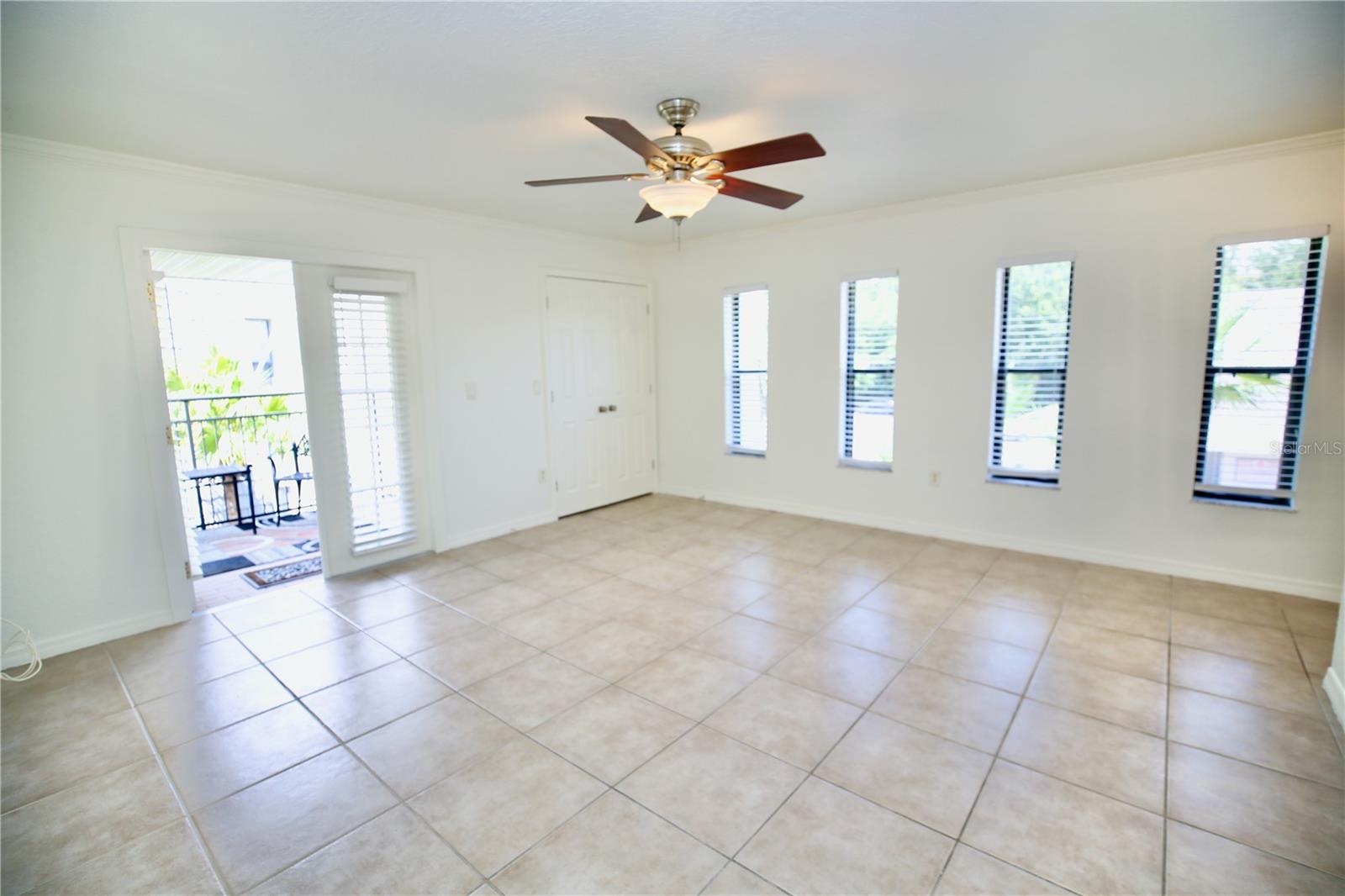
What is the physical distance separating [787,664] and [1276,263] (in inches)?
136

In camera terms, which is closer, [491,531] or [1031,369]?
[1031,369]

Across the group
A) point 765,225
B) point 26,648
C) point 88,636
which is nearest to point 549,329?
point 765,225

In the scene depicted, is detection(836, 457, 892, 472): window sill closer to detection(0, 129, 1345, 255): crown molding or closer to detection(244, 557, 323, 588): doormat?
detection(0, 129, 1345, 255): crown molding

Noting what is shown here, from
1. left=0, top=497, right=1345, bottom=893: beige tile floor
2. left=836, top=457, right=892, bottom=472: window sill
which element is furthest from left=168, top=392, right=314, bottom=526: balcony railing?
left=836, top=457, right=892, bottom=472: window sill

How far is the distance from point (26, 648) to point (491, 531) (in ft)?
8.38

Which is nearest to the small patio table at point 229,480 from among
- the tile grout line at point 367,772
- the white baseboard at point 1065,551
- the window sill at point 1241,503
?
the tile grout line at point 367,772

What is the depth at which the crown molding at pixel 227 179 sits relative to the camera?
9.21ft

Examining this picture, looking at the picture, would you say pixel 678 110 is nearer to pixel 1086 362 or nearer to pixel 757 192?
pixel 757 192

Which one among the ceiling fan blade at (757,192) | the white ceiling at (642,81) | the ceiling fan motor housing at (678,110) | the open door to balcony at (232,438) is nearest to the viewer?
the white ceiling at (642,81)

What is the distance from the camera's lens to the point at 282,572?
4.27 m

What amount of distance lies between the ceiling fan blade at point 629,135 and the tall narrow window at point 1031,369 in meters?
2.86

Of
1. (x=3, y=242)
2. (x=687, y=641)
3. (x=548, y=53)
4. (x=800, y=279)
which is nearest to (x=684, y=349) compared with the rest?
(x=800, y=279)

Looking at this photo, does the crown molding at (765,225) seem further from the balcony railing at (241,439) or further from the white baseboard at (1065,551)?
the white baseboard at (1065,551)

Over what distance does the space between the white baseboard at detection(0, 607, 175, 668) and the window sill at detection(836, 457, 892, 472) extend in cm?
460
